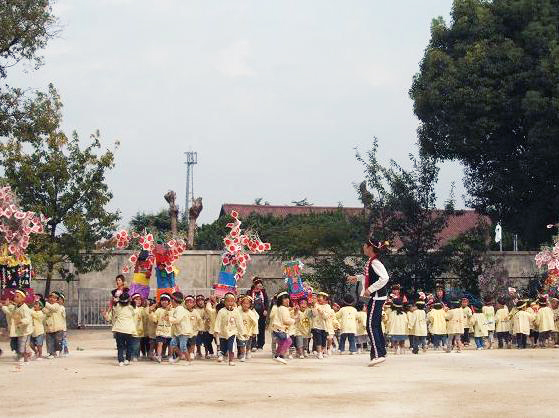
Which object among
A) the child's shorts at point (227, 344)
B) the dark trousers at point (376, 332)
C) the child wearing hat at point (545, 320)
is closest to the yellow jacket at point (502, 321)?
the child wearing hat at point (545, 320)

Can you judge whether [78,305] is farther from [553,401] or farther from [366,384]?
[553,401]

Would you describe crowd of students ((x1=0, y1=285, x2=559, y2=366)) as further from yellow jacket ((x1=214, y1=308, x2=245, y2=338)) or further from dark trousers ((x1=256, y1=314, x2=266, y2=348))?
dark trousers ((x1=256, y1=314, x2=266, y2=348))

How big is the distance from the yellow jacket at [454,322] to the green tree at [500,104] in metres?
10.1

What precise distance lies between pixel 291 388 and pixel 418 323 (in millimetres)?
8784

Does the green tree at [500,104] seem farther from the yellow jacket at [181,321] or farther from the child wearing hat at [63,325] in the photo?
the child wearing hat at [63,325]

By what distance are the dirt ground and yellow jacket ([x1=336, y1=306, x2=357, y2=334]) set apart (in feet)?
7.76

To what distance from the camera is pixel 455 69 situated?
33.1 meters

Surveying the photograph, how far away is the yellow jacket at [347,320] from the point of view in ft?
74.7

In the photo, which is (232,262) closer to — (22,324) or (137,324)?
(137,324)

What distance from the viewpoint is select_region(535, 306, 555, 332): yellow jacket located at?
24.2 meters

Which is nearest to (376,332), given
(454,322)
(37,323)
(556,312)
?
(454,322)

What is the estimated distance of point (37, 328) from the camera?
814 inches

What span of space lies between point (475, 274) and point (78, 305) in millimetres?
13224

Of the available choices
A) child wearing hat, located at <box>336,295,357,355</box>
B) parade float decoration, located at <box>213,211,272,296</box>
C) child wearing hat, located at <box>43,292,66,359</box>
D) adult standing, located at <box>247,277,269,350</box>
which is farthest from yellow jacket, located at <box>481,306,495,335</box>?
child wearing hat, located at <box>43,292,66,359</box>
